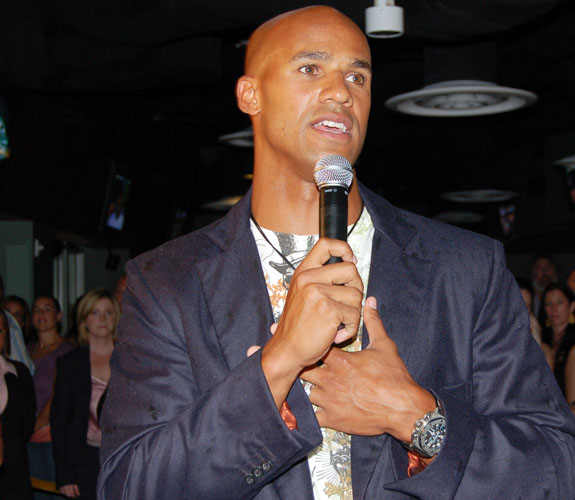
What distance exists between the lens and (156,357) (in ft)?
4.99

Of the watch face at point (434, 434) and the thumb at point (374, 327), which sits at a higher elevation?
the thumb at point (374, 327)

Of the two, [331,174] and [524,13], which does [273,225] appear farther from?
[524,13]

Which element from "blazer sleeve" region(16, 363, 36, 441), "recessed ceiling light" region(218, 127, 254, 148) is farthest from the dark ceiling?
"blazer sleeve" region(16, 363, 36, 441)

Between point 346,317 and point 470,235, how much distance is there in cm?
49

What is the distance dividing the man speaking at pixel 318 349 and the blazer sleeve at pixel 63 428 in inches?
147

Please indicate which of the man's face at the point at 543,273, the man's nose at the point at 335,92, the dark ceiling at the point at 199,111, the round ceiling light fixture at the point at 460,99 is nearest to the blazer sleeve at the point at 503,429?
the man's nose at the point at 335,92

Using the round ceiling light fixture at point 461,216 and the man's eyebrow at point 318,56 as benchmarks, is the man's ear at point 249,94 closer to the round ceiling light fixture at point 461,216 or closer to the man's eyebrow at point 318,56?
the man's eyebrow at point 318,56

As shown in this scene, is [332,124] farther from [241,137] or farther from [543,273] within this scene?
[543,273]

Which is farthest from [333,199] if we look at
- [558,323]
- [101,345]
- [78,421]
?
[558,323]

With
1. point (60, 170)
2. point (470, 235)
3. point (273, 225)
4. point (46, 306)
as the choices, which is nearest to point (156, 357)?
point (273, 225)

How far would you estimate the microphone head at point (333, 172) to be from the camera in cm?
142

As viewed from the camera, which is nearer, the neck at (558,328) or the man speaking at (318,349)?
the man speaking at (318,349)

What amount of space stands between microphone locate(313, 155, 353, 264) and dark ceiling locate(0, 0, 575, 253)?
149 inches

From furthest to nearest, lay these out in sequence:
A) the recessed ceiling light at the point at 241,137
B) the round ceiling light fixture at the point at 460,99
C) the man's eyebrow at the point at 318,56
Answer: the recessed ceiling light at the point at 241,137, the round ceiling light fixture at the point at 460,99, the man's eyebrow at the point at 318,56
